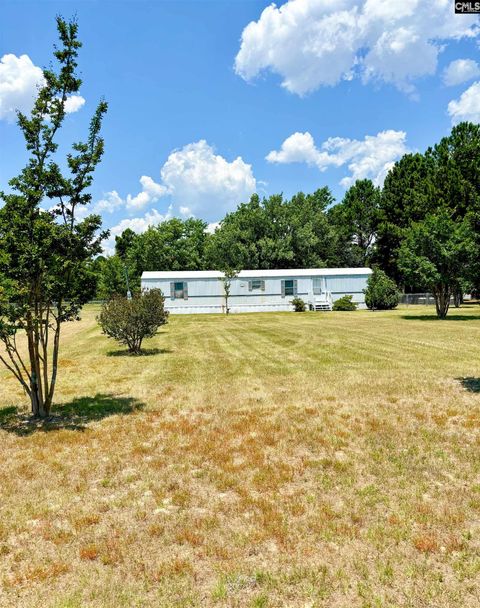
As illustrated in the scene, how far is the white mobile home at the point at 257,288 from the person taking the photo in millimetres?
36094

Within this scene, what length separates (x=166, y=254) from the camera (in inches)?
2190

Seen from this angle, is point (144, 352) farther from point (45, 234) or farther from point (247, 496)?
point (247, 496)

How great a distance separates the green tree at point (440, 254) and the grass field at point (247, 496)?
1770cm

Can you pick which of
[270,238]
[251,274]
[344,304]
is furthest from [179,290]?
[270,238]

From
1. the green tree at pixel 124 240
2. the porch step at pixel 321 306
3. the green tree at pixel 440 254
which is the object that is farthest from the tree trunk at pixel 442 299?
the green tree at pixel 124 240

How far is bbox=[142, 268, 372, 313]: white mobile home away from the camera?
3609cm

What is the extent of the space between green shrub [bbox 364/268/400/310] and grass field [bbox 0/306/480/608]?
2779 centimetres

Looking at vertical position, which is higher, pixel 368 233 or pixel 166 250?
pixel 368 233

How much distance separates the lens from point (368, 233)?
5938cm

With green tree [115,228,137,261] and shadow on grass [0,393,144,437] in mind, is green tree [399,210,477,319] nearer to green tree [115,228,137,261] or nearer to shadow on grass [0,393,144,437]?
shadow on grass [0,393,144,437]

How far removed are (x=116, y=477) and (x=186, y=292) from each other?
3147 cm

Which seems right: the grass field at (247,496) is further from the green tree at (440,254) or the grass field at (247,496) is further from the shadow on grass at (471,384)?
the green tree at (440,254)

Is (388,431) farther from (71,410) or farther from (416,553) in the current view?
(71,410)

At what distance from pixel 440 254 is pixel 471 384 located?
1852 centimetres
